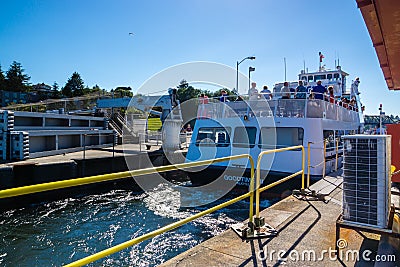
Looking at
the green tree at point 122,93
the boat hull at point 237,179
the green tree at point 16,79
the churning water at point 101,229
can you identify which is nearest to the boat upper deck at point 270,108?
the boat hull at point 237,179

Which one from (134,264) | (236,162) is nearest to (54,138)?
(236,162)

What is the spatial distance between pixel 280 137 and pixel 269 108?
119 cm

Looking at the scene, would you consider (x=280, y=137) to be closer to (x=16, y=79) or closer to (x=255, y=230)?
(x=255, y=230)

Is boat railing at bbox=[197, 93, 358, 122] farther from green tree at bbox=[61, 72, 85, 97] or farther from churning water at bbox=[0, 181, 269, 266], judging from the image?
green tree at bbox=[61, 72, 85, 97]

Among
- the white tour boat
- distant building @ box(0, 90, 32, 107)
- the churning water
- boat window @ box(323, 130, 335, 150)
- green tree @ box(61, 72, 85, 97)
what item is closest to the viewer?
the churning water

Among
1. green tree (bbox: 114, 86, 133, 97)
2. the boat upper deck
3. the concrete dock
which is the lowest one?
the concrete dock

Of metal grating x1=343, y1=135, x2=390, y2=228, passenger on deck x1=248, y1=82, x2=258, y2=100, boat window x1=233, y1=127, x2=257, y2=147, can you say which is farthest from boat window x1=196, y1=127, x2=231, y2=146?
metal grating x1=343, y1=135, x2=390, y2=228

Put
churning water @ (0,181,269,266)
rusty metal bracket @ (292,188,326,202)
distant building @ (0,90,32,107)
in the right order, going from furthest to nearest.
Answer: distant building @ (0,90,32,107), churning water @ (0,181,269,266), rusty metal bracket @ (292,188,326,202)

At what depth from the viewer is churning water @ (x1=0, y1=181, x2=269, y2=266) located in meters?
6.18

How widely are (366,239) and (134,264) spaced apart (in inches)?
166

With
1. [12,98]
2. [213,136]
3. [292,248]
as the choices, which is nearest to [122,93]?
[213,136]

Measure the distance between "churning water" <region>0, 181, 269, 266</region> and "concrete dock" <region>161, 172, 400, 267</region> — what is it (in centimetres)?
273

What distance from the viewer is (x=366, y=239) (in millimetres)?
3732

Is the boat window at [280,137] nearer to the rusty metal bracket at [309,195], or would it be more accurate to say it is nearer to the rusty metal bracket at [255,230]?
the rusty metal bracket at [309,195]
